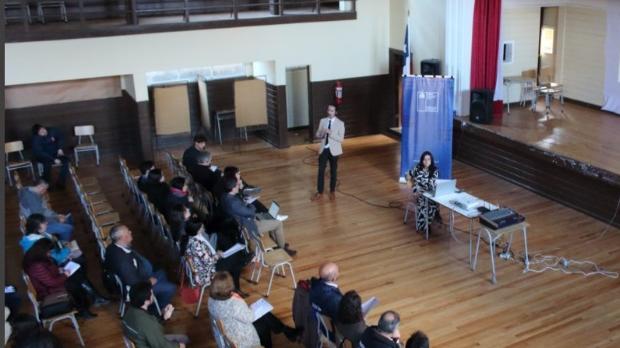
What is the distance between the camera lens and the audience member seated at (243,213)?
7.55m

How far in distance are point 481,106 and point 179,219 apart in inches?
254

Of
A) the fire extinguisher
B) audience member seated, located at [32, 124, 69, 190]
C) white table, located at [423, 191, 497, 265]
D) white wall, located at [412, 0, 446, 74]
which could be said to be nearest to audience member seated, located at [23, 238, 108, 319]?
white table, located at [423, 191, 497, 265]

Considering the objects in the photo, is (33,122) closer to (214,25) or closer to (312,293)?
(214,25)

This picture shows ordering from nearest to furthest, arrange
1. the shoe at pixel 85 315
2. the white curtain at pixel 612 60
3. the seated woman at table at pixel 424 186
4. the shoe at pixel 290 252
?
1. the shoe at pixel 85 315
2. the shoe at pixel 290 252
3. the seated woman at table at pixel 424 186
4. the white curtain at pixel 612 60

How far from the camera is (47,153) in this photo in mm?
11227

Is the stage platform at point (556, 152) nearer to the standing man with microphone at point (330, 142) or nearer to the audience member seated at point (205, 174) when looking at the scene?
the standing man with microphone at point (330, 142)

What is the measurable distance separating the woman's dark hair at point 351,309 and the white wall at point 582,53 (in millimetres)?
9548

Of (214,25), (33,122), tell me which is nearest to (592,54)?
(214,25)

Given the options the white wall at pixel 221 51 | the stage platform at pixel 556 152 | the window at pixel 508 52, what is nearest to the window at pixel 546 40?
the window at pixel 508 52

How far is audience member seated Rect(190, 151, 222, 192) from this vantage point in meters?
9.18

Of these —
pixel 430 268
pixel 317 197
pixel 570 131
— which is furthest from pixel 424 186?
pixel 570 131

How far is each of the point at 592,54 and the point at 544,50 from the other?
109 cm

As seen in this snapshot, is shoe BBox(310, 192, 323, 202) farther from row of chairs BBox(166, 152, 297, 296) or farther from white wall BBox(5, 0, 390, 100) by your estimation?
white wall BBox(5, 0, 390, 100)

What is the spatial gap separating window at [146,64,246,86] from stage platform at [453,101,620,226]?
500 cm
